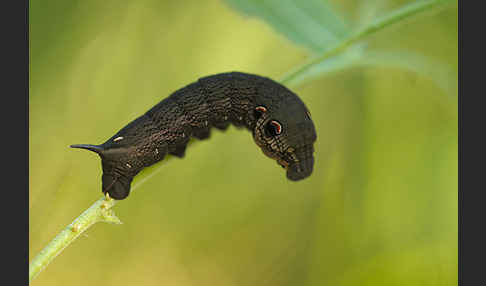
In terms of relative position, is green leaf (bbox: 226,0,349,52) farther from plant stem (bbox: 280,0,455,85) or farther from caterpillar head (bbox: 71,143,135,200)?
caterpillar head (bbox: 71,143,135,200)

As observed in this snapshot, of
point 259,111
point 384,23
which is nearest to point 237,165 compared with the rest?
point 259,111

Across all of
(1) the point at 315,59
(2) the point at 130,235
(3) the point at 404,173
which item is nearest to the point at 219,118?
(1) the point at 315,59

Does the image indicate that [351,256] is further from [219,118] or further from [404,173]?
[219,118]

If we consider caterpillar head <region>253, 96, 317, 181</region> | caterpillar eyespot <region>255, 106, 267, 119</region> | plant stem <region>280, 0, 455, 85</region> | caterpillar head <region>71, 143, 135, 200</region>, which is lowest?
caterpillar head <region>71, 143, 135, 200</region>

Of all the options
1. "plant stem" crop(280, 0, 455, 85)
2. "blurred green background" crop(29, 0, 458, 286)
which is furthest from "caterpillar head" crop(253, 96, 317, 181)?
"blurred green background" crop(29, 0, 458, 286)

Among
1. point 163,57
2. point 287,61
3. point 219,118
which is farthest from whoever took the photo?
point 287,61

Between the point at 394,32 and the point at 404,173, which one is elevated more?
the point at 394,32

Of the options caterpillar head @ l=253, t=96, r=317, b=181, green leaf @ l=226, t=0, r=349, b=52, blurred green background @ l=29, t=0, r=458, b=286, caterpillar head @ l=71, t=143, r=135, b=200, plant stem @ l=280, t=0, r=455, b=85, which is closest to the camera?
plant stem @ l=280, t=0, r=455, b=85

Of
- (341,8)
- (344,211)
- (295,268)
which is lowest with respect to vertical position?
(295,268)
